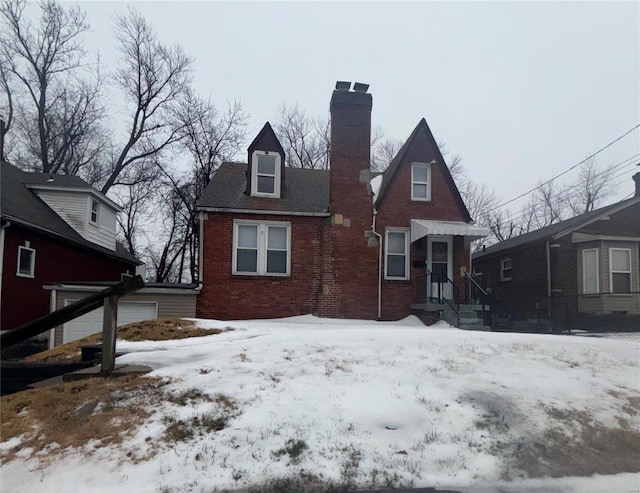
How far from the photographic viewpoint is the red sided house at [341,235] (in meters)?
14.8

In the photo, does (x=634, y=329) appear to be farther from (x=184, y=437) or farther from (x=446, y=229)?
(x=184, y=437)

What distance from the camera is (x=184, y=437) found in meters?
4.33

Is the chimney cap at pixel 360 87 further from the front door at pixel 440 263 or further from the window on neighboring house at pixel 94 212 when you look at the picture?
the window on neighboring house at pixel 94 212

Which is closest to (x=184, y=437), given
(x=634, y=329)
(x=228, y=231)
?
(x=228, y=231)

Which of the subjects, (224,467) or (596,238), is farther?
(596,238)

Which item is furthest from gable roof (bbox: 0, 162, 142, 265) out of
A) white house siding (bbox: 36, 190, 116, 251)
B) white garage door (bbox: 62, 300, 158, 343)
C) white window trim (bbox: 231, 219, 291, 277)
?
white window trim (bbox: 231, 219, 291, 277)

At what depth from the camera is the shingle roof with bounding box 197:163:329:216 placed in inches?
593

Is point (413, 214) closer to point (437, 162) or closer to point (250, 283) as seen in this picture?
point (437, 162)

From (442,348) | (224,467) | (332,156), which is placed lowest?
(224,467)

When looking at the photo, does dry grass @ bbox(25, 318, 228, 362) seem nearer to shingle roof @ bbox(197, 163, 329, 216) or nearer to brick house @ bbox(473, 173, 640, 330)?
shingle roof @ bbox(197, 163, 329, 216)

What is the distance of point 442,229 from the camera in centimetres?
1469

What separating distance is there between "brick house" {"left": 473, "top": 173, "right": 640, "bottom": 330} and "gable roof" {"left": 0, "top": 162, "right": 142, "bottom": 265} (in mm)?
15939

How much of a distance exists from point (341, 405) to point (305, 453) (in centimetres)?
87

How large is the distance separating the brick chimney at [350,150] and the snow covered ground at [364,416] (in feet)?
28.0
